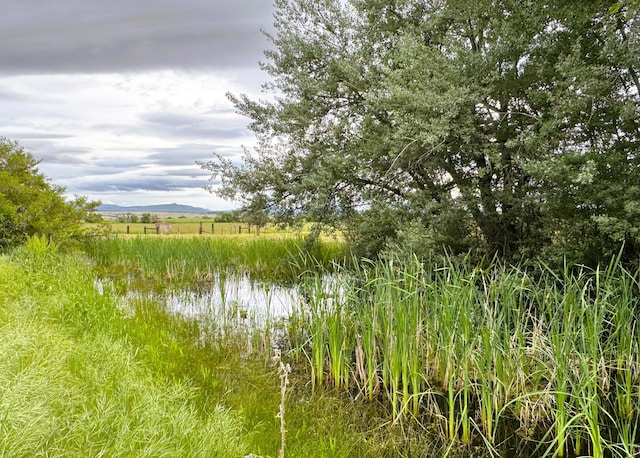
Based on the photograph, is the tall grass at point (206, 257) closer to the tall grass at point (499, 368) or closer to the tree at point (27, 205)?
the tree at point (27, 205)

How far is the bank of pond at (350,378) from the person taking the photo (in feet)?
9.02

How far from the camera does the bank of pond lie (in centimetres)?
275

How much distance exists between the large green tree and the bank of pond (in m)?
1.78

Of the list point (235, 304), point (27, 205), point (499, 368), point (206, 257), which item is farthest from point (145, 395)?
point (27, 205)

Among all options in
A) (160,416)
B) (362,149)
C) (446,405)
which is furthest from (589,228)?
(160,416)

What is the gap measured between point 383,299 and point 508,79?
4.46m

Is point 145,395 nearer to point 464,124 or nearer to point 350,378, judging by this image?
point 350,378

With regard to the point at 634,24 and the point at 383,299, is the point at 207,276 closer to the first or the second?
the point at 383,299

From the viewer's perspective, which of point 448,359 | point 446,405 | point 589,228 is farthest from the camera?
point 589,228

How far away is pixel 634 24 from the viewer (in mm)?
5168

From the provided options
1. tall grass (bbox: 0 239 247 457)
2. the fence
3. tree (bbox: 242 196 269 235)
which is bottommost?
tall grass (bbox: 0 239 247 457)

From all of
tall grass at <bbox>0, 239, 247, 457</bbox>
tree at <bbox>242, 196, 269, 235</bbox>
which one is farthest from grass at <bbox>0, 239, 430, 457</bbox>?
tree at <bbox>242, 196, 269, 235</bbox>

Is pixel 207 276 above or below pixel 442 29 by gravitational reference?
below

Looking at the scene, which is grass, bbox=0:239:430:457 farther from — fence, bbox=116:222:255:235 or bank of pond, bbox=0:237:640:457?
fence, bbox=116:222:255:235
